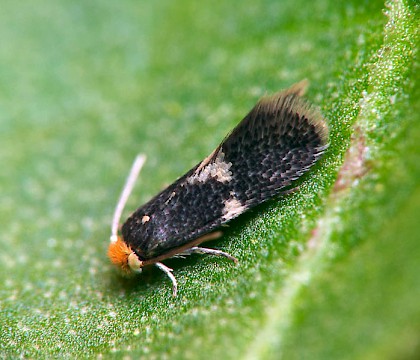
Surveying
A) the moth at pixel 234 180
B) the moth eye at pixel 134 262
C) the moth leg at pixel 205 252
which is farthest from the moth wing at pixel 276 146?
the moth eye at pixel 134 262

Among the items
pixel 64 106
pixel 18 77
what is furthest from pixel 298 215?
pixel 18 77

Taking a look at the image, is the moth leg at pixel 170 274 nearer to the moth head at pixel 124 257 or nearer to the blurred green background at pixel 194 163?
the blurred green background at pixel 194 163

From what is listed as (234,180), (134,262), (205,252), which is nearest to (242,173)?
(234,180)

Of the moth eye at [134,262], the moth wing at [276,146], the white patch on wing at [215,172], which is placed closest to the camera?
the moth wing at [276,146]

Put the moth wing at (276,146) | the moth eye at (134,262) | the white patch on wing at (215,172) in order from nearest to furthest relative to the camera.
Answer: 1. the moth wing at (276,146)
2. the white patch on wing at (215,172)
3. the moth eye at (134,262)

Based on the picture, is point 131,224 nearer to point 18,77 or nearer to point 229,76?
point 229,76

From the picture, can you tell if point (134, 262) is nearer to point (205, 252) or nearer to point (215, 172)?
point (205, 252)
